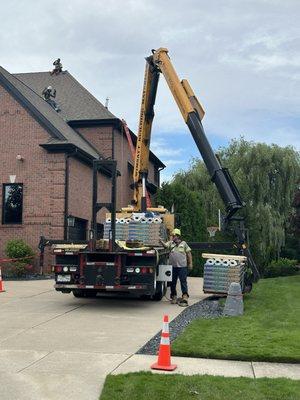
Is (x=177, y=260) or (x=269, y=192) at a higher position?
(x=269, y=192)

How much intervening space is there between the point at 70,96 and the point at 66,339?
76.3 feet

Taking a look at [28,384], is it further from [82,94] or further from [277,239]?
[277,239]

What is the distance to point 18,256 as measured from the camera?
21.2 metres

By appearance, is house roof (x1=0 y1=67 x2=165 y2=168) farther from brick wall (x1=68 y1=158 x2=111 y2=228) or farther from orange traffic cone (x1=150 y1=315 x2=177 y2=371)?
orange traffic cone (x1=150 y1=315 x2=177 y2=371)

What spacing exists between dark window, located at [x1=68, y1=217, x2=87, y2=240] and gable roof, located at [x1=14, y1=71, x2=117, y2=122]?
6113 millimetres

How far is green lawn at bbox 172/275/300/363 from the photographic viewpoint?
7.42m

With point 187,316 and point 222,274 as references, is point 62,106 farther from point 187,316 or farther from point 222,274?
point 187,316

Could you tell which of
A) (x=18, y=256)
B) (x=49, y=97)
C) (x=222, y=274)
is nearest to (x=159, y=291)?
(x=222, y=274)

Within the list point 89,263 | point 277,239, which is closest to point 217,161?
point 89,263

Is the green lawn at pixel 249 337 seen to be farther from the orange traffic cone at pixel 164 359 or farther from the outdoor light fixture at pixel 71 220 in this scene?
the outdoor light fixture at pixel 71 220

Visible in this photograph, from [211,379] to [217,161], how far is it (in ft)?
27.9

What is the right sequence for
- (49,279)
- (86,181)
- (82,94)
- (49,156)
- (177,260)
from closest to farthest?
(177,260) → (49,279) → (49,156) → (86,181) → (82,94)

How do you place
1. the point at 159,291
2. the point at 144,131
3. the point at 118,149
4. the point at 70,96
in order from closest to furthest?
the point at 159,291, the point at 144,131, the point at 118,149, the point at 70,96

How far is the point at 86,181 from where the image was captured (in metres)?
24.7
